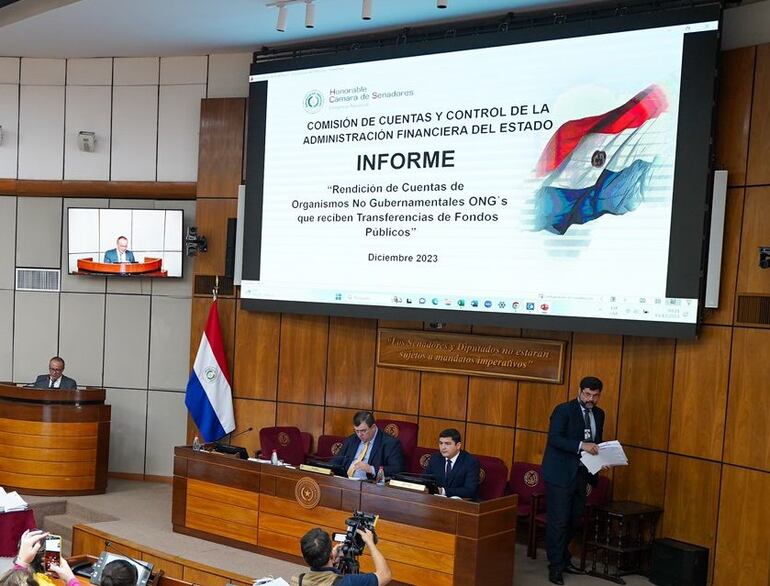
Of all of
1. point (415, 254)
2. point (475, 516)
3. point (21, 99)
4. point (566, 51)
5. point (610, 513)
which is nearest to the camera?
point (475, 516)

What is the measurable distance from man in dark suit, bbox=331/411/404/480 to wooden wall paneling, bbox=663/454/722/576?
2.08 meters

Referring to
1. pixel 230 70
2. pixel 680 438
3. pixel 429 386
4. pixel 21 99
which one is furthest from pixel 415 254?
pixel 21 99

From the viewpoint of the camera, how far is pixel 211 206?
Result: 918 cm

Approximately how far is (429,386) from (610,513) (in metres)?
2.16

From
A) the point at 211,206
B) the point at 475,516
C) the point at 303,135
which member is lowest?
the point at 475,516

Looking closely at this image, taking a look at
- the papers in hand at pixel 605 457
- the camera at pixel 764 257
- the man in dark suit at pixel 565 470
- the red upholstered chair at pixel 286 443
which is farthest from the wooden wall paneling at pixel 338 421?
the camera at pixel 764 257

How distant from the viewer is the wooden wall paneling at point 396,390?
320 inches

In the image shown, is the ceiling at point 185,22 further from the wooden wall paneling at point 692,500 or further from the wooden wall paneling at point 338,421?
the wooden wall paneling at point 692,500

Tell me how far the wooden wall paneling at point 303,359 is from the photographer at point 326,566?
180 inches

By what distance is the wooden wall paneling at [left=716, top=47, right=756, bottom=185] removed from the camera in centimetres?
648

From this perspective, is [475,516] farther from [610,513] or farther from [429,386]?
[429,386]

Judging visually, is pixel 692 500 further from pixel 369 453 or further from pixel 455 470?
pixel 369 453

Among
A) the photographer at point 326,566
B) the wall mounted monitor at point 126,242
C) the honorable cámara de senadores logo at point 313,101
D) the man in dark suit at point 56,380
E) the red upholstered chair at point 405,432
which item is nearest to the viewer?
the photographer at point 326,566

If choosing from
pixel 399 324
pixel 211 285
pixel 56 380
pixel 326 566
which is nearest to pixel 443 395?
pixel 399 324
